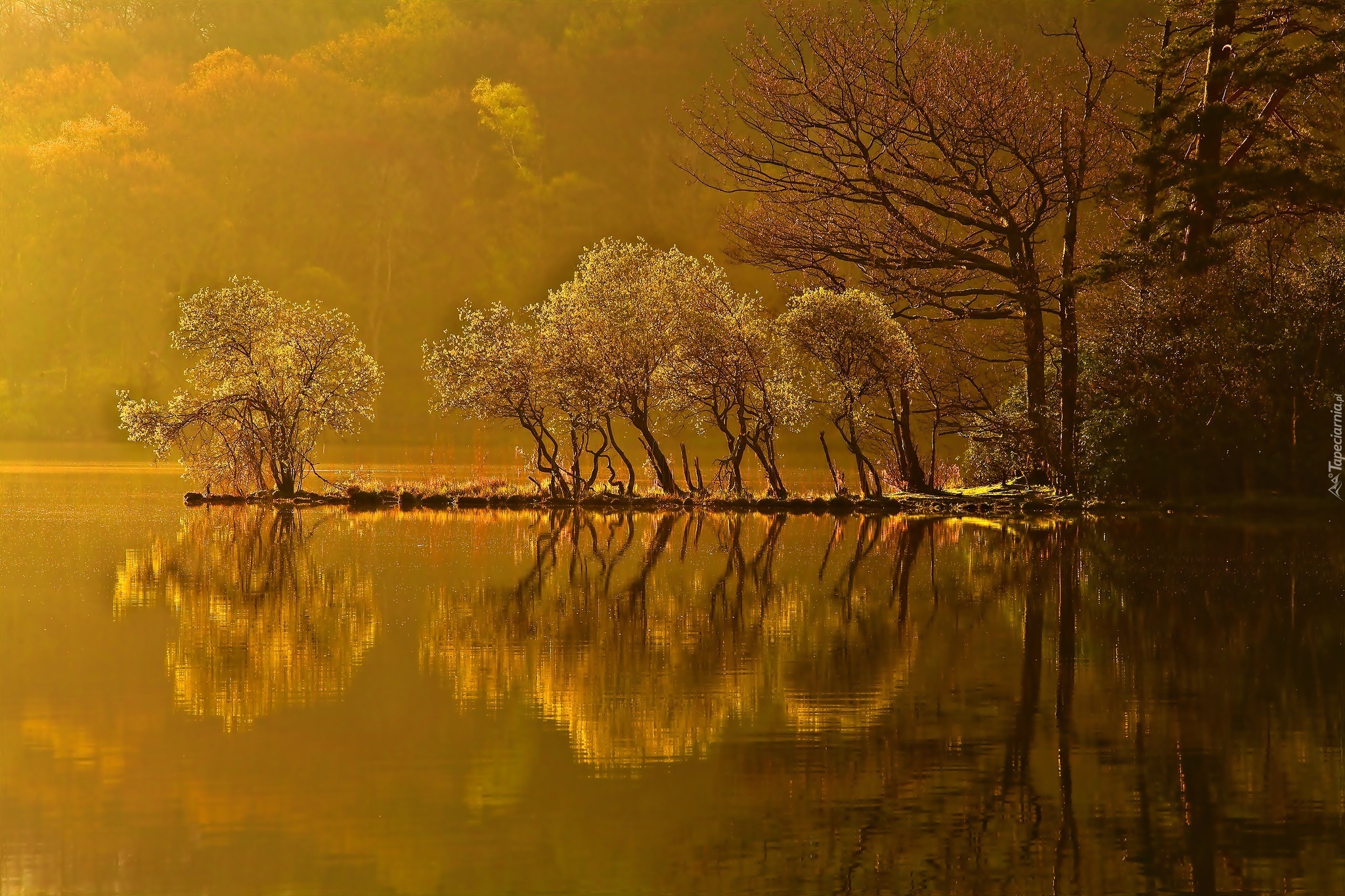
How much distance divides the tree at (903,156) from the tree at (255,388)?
1168 centimetres

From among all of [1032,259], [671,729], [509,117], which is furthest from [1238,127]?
[509,117]

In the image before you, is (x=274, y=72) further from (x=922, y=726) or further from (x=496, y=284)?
(x=922, y=726)

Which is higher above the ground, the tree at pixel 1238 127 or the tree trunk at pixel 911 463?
the tree at pixel 1238 127

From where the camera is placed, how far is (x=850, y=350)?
132 ft

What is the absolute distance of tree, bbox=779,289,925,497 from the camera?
39.8 m

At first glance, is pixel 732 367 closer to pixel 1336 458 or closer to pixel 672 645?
pixel 1336 458

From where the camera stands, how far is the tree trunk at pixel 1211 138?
34688mm

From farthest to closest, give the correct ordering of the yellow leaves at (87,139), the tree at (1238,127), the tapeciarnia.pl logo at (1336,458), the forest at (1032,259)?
the yellow leaves at (87,139) → the forest at (1032,259) → the tapeciarnia.pl logo at (1336,458) → the tree at (1238,127)

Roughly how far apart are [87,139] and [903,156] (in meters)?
96.7

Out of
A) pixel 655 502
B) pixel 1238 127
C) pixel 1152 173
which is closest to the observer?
pixel 1238 127

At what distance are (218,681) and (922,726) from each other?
20.8ft

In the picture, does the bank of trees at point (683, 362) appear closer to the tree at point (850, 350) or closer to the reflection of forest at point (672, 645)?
the tree at point (850, 350)

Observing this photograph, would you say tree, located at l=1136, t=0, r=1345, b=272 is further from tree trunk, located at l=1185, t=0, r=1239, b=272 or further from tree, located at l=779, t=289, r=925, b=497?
tree, located at l=779, t=289, r=925, b=497

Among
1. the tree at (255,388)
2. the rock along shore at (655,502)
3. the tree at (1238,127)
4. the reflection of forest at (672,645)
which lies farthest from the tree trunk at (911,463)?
the reflection of forest at (672,645)
